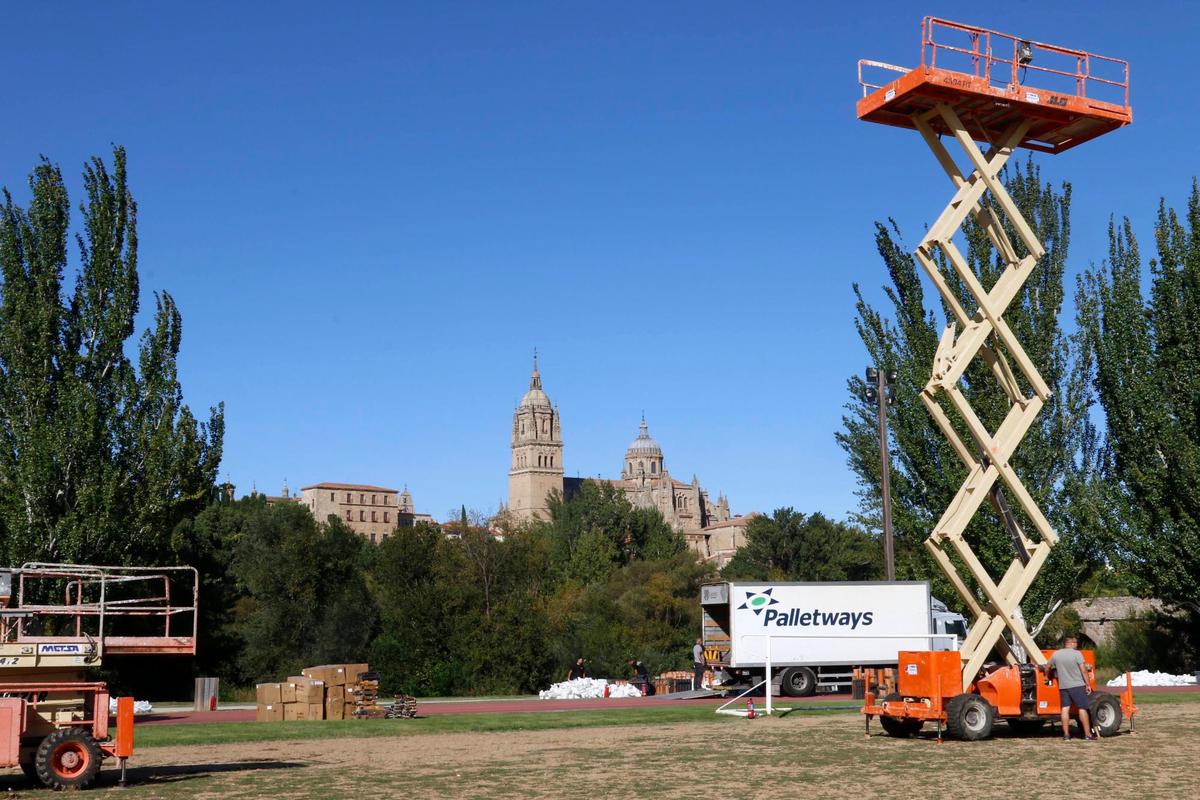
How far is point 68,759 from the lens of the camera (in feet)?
47.9

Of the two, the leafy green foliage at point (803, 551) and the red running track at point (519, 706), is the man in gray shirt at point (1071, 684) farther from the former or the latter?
the leafy green foliage at point (803, 551)

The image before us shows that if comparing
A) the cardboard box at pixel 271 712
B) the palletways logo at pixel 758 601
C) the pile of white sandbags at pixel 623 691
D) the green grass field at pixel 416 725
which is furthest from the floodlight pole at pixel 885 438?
the cardboard box at pixel 271 712

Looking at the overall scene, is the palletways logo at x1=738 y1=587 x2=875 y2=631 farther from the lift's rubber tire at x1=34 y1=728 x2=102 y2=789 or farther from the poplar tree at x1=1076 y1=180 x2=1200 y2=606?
the lift's rubber tire at x1=34 y1=728 x2=102 y2=789

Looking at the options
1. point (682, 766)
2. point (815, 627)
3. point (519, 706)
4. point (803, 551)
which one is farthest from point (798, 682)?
point (803, 551)

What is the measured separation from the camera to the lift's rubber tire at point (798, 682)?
33531 millimetres

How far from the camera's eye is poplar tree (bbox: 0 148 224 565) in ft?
109

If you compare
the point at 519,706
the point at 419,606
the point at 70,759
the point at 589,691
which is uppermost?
the point at 419,606

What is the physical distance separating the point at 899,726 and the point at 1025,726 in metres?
2.43

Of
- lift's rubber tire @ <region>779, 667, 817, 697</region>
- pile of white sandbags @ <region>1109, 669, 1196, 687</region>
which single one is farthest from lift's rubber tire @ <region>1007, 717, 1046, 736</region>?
pile of white sandbags @ <region>1109, 669, 1196, 687</region>

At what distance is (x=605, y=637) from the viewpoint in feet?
218

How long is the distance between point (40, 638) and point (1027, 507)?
47.7 ft

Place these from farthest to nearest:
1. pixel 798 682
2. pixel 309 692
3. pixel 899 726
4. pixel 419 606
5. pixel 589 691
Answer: pixel 419 606 → pixel 589 691 → pixel 798 682 → pixel 309 692 → pixel 899 726

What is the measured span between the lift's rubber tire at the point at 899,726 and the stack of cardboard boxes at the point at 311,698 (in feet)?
38.2

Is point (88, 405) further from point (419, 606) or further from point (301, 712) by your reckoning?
point (419, 606)
